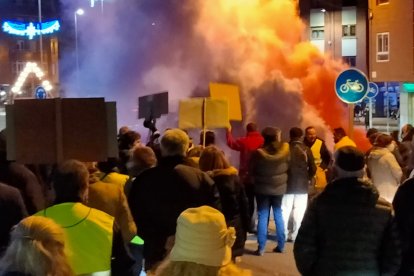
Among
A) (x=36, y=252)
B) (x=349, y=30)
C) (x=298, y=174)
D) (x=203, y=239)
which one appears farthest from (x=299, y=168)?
(x=349, y=30)

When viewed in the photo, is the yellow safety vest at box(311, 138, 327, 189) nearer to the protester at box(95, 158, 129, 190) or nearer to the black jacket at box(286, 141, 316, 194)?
the black jacket at box(286, 141, 316, 194)

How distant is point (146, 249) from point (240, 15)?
14.2 m

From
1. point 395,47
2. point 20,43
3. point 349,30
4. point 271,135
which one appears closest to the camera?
point 271,135

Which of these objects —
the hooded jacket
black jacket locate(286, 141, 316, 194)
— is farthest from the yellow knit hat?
black jacket locate(286, 141, 316, 194)

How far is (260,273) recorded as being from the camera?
896 centimetres

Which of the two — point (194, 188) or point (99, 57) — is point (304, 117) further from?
point (194, 188)

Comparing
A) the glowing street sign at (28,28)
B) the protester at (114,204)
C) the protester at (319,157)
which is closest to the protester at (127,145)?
→ the protester at (114,204)

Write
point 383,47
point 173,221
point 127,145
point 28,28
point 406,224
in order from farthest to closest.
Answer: point 28,28 < point 383,47 < point 127,145 < point 173,221 < point 406,224

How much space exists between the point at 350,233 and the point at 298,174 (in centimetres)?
549

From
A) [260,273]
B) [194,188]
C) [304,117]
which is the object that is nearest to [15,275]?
[194,188]

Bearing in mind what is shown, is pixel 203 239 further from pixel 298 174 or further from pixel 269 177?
pixel 298 174

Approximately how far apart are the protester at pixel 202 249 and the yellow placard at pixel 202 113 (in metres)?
6.47

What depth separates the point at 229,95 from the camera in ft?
41.1

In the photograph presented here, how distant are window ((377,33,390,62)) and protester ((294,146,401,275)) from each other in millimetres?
33550
